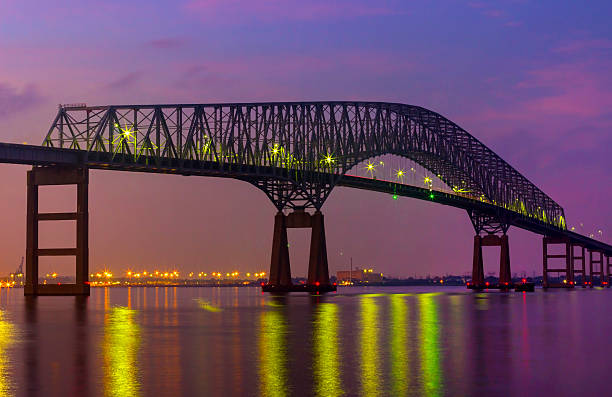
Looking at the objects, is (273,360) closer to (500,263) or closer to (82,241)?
(82,241)

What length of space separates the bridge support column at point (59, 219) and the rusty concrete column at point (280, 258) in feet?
108

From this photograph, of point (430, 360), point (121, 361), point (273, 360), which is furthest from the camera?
point (430, 360)

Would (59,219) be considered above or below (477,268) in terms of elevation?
above

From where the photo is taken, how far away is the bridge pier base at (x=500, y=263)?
7303 inches

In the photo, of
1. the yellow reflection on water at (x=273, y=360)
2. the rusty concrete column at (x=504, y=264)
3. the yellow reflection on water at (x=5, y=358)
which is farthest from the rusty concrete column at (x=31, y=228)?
the rusty concrete column at (x=504, y=264)

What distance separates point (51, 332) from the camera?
144 feet

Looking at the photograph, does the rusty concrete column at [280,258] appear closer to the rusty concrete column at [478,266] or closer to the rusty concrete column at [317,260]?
the rusty concrete column at [317,260]

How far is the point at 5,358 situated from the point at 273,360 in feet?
29.1

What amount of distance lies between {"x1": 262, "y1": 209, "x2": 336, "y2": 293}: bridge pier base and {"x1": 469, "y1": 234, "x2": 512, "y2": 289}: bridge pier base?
6095cm

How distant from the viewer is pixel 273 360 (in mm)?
29391

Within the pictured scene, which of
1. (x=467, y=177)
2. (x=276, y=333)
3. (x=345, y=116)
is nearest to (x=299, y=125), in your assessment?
(x=345, y=116)

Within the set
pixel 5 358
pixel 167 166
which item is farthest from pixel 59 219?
pixel 5 358

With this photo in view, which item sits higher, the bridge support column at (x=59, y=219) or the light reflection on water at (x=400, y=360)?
the bridge support column at (x=59, y=219)

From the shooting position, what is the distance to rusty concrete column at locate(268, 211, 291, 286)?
131 metres
